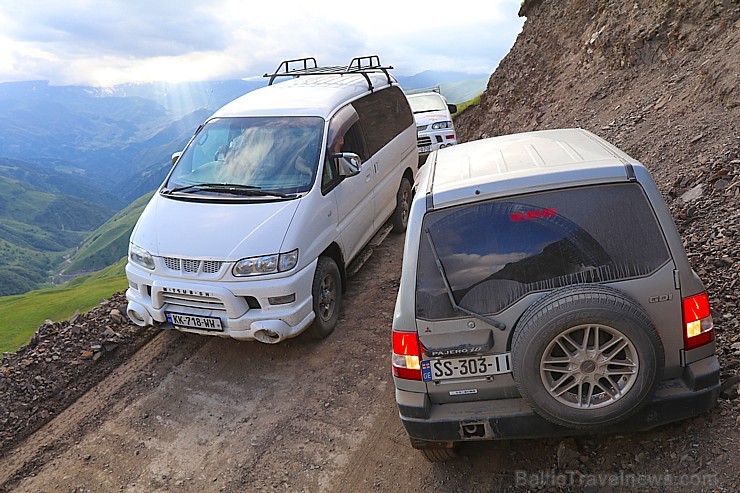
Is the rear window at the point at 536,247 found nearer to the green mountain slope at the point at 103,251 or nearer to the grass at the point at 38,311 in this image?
the grass at the point at 38,311

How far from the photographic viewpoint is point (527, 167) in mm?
3555

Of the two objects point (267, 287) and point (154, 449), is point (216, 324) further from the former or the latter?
point (154, 449)

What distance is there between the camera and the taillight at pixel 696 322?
3096 millimetres

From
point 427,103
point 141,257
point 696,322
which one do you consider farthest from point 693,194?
point 427,103

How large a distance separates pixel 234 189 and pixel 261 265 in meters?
1.19

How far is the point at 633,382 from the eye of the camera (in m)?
2.94

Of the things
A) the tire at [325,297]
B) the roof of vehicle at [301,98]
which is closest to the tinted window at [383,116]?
the roof of vehicle at [301,98]

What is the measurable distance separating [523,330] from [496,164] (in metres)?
1.30

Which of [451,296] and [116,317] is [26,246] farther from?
[451,296]

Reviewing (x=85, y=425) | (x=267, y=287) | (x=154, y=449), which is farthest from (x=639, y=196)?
(x=85, y=425)

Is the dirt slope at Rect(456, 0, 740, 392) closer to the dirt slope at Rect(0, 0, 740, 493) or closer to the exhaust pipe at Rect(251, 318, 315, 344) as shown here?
the dirt slope at Rect(0, 0, 740, 493)

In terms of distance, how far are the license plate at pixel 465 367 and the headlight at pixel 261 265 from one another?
2.37 metres

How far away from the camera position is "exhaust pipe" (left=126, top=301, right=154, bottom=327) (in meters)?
5.62

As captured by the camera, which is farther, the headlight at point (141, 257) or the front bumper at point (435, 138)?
the front bumper at point (435, 138)
